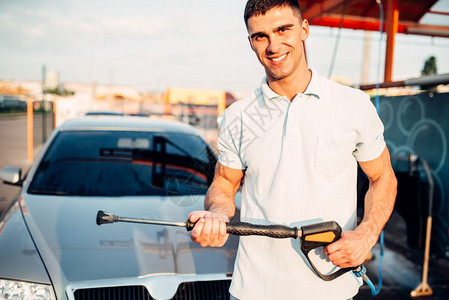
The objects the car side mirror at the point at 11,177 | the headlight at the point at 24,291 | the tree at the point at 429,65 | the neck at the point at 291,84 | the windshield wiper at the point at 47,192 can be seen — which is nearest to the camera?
the neck at the point at 291,84

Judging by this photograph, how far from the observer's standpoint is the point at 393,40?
19.8 ft

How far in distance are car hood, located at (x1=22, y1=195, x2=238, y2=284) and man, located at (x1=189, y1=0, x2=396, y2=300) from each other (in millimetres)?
633

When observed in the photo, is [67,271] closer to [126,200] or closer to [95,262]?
[95,262]

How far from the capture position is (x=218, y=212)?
68.8 inches

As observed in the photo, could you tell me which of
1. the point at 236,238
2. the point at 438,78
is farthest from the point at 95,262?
the point at 438,78

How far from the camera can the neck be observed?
1.77 metres

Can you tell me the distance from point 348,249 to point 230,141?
0.67 meters

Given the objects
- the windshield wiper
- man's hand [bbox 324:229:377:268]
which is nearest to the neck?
man's hand [bbox 324:229:377:268]

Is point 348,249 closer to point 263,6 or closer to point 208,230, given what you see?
point 208,230

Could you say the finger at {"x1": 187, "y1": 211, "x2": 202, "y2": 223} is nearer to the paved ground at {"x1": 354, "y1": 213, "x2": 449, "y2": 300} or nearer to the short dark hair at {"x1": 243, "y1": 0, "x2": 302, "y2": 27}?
the short dark hair at {"x1": 243, "y1": 0, "x2": 302, "y2": 27}

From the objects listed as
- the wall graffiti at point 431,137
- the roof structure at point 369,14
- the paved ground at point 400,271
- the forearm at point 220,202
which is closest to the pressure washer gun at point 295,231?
the forearm at point 220,202

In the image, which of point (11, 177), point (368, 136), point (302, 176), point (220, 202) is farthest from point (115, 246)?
point (11, 177)

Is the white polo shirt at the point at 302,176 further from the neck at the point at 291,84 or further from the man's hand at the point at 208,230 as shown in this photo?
the man's hand at the point at 208,230

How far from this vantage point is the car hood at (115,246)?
2.23m
